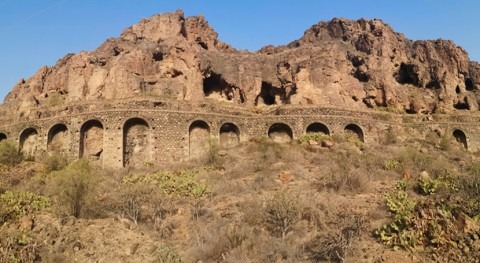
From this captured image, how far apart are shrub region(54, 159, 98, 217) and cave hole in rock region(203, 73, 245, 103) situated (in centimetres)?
2027

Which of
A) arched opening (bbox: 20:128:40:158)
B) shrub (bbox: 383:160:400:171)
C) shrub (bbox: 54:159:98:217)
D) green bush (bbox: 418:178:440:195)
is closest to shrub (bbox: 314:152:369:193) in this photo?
green bush (bbox: 418:178:440:195)

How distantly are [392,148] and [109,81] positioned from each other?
62.2 feet

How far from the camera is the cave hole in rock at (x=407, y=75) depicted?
3928 cm

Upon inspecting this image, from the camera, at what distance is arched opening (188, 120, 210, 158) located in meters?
29.0

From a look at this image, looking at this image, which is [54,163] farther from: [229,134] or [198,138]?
[229,134]

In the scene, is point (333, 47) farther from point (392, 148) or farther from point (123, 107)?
point (123, 107)

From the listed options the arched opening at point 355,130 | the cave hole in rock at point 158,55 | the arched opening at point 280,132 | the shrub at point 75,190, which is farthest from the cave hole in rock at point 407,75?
the shrub at point 75,190

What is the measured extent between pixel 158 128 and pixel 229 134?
494cm

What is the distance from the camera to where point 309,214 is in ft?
46.5

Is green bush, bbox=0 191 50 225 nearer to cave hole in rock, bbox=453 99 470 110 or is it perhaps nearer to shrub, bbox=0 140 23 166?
shrub, bbox=0 140 23 166

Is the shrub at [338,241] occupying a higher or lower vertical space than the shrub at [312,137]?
lower

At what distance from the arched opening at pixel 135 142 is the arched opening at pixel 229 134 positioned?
16.5ft

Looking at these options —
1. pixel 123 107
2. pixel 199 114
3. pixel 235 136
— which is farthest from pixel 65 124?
pixel 235 136

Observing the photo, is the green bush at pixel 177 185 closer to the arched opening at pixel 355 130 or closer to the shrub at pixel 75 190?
the shrub at pixel 75 190
